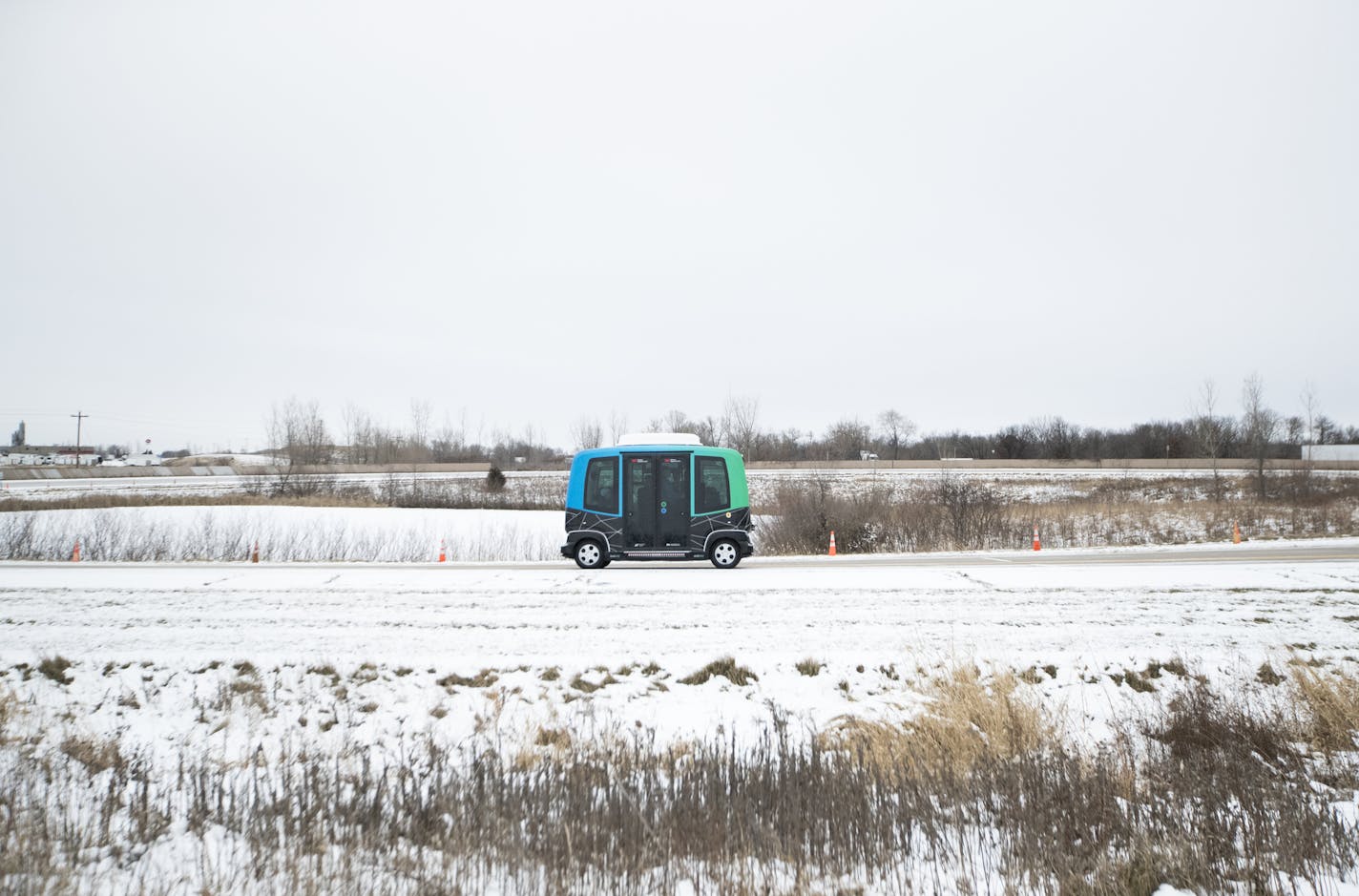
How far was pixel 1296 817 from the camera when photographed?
525cm

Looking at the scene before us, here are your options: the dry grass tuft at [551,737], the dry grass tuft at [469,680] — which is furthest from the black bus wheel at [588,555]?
the dry grass tuft at [551,737]

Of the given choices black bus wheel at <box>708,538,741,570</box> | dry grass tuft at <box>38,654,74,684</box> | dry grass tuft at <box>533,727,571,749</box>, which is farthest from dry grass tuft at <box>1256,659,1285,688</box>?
dry grass tuft at <box>38,654,74,684</box>

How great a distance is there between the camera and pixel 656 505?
17.6 m

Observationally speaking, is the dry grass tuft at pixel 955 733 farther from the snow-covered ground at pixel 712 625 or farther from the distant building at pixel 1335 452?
the distant building at pixel 1335 452

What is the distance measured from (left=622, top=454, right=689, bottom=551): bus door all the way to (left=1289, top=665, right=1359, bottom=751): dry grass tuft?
1144 centimetres

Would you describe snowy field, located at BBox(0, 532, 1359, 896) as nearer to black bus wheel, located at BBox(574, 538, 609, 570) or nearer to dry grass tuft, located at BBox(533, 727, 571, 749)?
dry grass tuft, located at BBox(533, 727, 571, 749)

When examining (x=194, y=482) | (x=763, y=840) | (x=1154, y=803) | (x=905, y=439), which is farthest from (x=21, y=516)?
(x=905, y=439)

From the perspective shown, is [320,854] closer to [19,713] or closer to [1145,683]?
[19,713]

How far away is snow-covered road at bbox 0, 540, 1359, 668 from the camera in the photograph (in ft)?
33.7

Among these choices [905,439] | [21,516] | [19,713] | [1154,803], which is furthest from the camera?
[905,439]

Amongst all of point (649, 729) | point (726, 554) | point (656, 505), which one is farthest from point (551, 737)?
point (726, 554)

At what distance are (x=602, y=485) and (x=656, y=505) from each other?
135 cm

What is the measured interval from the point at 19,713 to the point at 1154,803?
1115 cm

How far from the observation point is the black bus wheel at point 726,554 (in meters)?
17.9
